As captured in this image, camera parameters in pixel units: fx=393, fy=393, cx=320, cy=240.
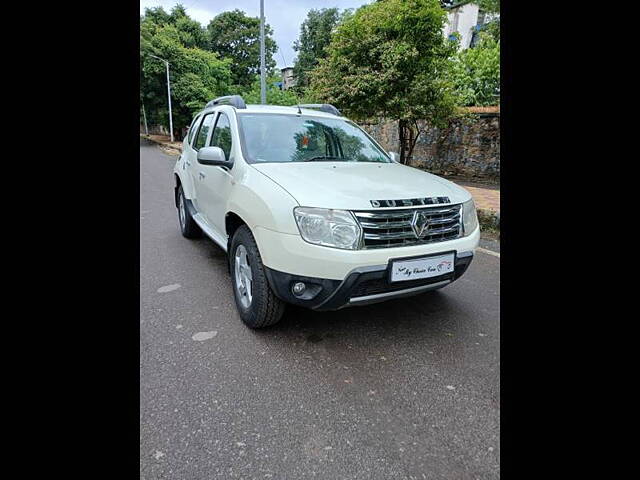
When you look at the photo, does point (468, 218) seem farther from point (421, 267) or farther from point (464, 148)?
point (464, 148)

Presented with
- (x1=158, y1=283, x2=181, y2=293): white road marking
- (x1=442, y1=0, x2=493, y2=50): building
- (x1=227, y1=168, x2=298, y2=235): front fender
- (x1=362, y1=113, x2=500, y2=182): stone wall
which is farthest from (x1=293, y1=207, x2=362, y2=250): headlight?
(x1=442, y1=0, x2=493, y2=50): building

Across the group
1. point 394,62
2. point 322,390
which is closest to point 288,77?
point 394,62

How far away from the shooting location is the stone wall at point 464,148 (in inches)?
358

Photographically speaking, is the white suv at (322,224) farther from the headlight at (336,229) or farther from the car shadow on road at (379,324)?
the car shadow on road at (379,324)

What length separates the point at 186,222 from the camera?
4906 millimetres

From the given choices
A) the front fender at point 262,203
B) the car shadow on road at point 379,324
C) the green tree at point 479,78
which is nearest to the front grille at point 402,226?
the front fender at point 262,203

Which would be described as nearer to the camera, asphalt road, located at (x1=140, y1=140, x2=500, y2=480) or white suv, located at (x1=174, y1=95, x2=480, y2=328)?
asphalt road, located at (x1=140, y1=140, x2=500, y2=480)

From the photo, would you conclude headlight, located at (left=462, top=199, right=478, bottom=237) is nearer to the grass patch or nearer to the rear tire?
the grass patch

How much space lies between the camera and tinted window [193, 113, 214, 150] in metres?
4.18

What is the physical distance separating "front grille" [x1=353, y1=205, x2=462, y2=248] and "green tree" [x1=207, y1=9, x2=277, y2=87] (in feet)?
110

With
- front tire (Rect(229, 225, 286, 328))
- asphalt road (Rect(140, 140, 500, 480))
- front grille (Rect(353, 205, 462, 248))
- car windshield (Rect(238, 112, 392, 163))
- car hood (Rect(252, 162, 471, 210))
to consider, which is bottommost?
asphalt road (Rect(140, 140, 500, 480))
